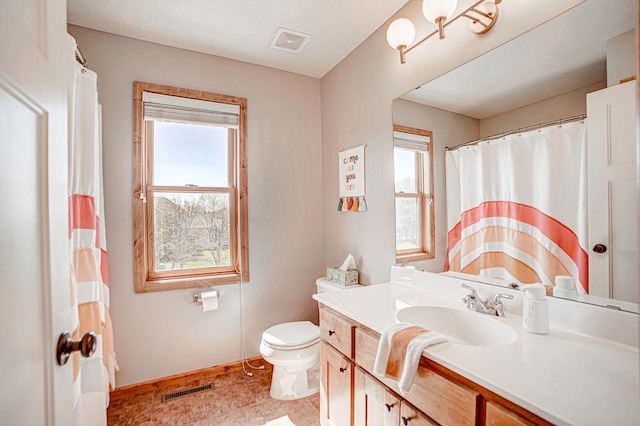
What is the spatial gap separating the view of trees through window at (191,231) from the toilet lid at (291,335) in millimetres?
723

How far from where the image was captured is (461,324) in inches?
52.5

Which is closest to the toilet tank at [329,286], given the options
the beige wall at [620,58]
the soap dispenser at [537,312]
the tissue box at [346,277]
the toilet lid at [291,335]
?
the tissue box at [346,277]

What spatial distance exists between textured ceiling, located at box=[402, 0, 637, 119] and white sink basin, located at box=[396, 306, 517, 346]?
0.93 meters

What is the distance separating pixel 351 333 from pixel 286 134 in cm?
185

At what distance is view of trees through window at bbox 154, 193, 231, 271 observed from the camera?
229 cm

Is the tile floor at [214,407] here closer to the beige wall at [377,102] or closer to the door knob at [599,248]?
the beige wall at [377,102]

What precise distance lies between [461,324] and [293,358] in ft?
3.73

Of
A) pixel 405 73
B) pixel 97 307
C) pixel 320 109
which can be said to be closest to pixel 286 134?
pixel 320 109

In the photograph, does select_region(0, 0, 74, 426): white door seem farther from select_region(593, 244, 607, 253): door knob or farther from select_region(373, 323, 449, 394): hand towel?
select_region(593, 244, 607, 253): door knob

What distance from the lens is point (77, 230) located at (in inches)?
59.9

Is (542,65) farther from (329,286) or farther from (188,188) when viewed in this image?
(188,188)

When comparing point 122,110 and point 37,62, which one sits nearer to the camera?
point 37,62

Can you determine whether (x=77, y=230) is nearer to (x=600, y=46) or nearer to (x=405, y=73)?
(x=405, y=73)

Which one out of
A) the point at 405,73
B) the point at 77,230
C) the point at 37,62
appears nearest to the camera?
the point at 37,62
